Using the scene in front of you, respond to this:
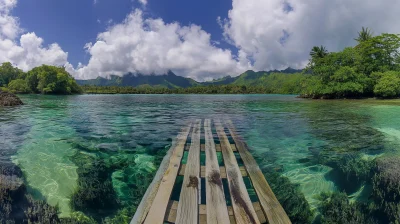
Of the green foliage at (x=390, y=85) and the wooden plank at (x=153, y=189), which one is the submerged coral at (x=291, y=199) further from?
the green foliage at (x=390, y=85)

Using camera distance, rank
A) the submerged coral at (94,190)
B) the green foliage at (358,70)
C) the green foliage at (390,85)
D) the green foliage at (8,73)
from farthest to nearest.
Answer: the green foliage at (8,73)
the green foliage at (358,70)
the green foliage at (390,85)
the submerged coral at (94,190)

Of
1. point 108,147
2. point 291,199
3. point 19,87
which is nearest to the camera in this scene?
point 291,199

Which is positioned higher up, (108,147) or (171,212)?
(171,212)

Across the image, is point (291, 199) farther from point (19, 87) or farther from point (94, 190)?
point (19, 87)

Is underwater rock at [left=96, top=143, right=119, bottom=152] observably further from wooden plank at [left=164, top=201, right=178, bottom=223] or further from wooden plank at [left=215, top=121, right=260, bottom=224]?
wooden plank at [left=164, top=201, right=178, bottom=223]

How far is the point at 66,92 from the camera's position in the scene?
3725 inches

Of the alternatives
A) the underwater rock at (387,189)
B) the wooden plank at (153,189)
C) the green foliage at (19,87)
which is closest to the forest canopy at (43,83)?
the green foliage at (19,87)

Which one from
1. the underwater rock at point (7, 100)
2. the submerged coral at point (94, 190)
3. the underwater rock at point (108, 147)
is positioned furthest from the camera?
the underwater rock at point (7, 100)

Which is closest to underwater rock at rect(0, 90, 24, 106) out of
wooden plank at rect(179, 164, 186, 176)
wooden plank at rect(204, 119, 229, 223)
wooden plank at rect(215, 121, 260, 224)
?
wooden plank at rect(179, 164, 186, 176)

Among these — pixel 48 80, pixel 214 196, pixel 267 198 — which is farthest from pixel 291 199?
pixel 48 80

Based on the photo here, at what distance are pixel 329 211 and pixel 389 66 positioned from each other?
199 ft

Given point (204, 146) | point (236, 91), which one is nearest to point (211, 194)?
point (204, 146)

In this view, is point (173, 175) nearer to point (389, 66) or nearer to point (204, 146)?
point (204, 146)

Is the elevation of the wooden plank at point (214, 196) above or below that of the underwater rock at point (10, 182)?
above
